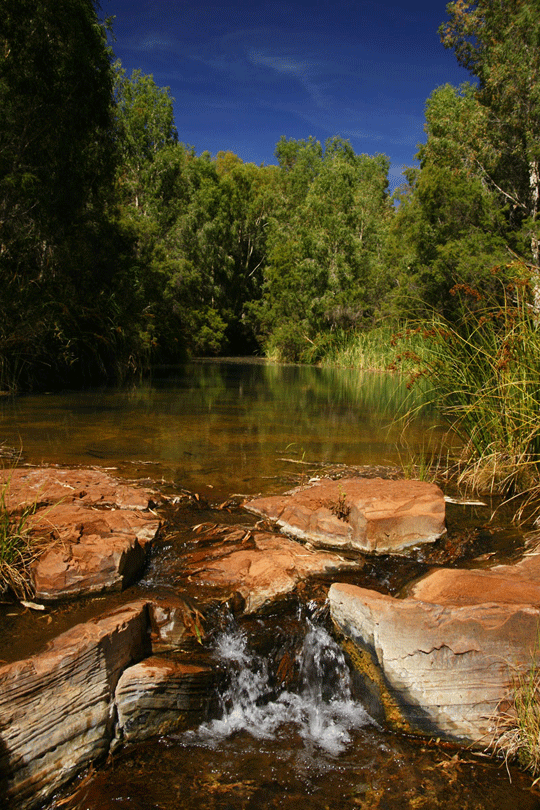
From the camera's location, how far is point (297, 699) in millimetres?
2373

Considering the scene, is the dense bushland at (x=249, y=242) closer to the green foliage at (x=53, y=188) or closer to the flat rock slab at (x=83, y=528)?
the green foliage at (x=53, y=188)

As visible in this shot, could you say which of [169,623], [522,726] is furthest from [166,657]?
[522,726]

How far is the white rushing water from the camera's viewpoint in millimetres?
2174

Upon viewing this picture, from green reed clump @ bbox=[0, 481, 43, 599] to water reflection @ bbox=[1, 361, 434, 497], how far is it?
164 cm

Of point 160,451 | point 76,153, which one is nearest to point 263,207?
point 76,153

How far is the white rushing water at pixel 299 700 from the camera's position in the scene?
217 cm

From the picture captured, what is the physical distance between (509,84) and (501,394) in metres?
17.7

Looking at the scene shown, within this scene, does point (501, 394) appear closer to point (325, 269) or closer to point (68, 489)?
point (68, 489)

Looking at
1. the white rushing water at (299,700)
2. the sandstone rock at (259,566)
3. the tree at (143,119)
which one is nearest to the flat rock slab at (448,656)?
the white rushing water at (299,700)

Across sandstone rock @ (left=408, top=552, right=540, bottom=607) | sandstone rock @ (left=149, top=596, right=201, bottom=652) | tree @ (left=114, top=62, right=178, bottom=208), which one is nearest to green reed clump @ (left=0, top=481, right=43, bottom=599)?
sandstone rock @ (left=149, top=596, right=201, bottom=652)

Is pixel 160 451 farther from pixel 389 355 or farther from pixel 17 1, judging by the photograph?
pixel 389 355

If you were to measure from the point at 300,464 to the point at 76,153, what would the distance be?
34.2ft

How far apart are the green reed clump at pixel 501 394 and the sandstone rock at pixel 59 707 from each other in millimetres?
2822

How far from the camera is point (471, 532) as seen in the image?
11.2 feet
